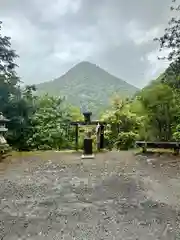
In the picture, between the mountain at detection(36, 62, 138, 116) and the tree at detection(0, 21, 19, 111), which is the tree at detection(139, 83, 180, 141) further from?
the mountain at detection(36, 62, 138, 116)

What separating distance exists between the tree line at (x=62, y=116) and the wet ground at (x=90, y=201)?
5093 mm

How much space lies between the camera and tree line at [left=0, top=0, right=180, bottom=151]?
1261 cm

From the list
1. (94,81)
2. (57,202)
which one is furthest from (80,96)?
(57,202)

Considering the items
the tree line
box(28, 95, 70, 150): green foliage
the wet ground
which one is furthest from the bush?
the wet ground

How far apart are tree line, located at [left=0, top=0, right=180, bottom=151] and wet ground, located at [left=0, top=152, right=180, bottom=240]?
201 inches

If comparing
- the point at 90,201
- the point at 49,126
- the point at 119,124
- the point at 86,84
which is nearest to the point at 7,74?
the point at 49,126

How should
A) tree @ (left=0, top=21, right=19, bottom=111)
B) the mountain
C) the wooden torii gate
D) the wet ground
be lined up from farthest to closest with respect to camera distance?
the mountain → tree @ (left=0, top=21, right=19, bottom=111) → the wooden torii gate → the wet ground

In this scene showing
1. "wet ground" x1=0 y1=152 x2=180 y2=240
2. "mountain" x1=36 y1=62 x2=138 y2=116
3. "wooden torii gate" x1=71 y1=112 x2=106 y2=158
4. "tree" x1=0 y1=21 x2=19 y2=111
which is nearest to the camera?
"wet ground" x1=0 y1=152 x2=180 y2=240

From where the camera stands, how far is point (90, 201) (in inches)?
174

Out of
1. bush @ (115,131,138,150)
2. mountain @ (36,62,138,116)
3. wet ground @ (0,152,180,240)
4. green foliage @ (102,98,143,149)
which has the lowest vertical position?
wet ground @ (0,152,180,240)

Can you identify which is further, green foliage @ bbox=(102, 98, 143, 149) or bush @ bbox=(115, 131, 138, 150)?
green foliage @ bbox=(102, 98, 143, 149)

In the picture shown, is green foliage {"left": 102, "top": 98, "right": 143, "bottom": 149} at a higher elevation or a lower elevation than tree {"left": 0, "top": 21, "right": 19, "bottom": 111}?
lower

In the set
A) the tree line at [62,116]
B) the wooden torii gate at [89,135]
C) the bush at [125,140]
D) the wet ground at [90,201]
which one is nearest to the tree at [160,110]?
the tree line at [62,116]

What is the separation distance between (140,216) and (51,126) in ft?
34.1
